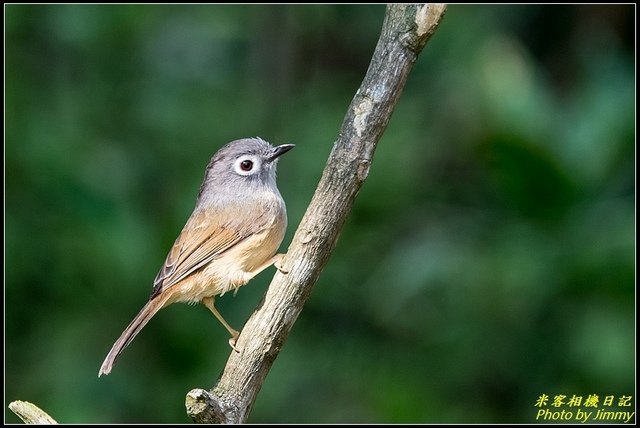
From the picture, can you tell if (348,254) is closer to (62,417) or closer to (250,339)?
(62,417)

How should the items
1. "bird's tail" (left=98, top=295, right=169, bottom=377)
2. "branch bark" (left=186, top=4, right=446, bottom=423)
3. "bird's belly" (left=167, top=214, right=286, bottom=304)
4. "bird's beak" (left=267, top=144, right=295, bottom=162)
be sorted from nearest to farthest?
"branch bark" (left=186, top=4, right=446, bottom=423) < "bird's tail" (left=98, top=295, right=169, bottom=377) < "bird's belly" (left=167, top=214, right=286, bottom=304) < "bird's beak" (left=267, top=144, right=295, bottom=162)

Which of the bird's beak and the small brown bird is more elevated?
the bird's beak

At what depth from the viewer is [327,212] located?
12.2 feet

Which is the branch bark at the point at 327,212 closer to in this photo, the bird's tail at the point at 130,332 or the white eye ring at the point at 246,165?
the bird's tail at the point at 130,332

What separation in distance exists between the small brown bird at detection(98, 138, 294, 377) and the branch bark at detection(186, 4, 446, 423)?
0.87 m

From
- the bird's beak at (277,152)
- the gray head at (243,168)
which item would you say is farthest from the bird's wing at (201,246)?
the bird's beak at (277,152)

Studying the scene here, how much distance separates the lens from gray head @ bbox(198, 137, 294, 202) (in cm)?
550

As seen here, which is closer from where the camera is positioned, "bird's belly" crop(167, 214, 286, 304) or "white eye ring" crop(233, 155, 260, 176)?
"bird's belly" crop(167, 214, 286, 304)

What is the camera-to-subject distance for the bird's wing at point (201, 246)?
5.10m

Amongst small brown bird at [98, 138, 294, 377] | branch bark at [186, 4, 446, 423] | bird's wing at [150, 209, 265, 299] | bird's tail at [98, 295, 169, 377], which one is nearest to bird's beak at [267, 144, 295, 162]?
small brown bird at [98, 138, 294, 377]

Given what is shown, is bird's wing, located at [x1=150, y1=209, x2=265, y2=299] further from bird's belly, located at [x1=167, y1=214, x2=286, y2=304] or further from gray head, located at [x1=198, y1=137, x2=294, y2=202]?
gray head, located at [x1=198, y1=137, x2=294, y2=202]

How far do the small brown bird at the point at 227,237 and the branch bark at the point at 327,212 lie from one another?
871mm

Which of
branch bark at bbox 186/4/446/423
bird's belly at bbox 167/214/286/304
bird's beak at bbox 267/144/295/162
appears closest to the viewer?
branch bark at bbox 186/4/446/423

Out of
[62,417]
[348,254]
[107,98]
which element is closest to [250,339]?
[62,417]
